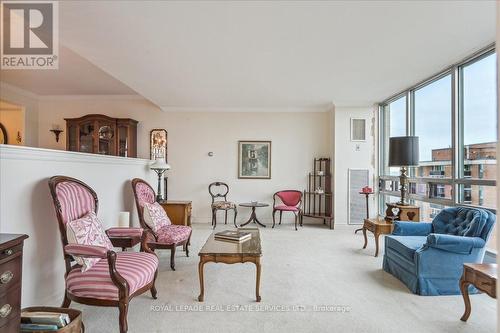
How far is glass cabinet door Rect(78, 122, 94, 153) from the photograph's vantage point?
5.74m

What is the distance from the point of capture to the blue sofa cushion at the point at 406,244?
2869mm

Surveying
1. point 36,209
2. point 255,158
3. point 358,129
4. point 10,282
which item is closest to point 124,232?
point 36,209

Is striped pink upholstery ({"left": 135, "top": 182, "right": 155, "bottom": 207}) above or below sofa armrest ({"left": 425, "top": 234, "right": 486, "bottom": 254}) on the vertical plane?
above

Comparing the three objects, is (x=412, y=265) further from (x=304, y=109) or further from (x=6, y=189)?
(x=304, y=109)

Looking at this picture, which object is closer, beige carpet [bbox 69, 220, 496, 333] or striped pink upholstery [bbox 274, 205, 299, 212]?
beige carpet [bbox 69, 220, 496, 333]

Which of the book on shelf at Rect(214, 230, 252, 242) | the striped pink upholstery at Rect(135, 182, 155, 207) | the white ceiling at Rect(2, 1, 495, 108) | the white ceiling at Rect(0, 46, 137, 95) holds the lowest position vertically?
the book on shelf at Rect(214, 230, 252, 242)

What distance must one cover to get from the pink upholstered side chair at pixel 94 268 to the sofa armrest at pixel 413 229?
2913mm

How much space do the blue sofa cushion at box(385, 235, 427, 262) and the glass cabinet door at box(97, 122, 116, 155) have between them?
5.32 meters

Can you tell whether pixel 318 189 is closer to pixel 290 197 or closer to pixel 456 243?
pixel 290 197

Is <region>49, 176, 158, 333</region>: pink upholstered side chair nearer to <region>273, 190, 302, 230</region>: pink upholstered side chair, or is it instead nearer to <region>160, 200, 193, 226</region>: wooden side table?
<region>160, 200, 193, 226</region>: wooden side table

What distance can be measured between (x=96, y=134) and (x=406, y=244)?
229 inches

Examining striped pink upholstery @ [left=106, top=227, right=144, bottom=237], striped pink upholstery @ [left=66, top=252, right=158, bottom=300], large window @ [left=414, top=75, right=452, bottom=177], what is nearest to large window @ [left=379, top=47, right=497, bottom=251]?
large window @ [left=414, top=75, right=452, bottom=177]

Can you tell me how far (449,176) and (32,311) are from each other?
4732mm

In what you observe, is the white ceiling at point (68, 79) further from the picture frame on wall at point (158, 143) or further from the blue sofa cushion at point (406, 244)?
the blue sofa cushion at point (406, 244)
